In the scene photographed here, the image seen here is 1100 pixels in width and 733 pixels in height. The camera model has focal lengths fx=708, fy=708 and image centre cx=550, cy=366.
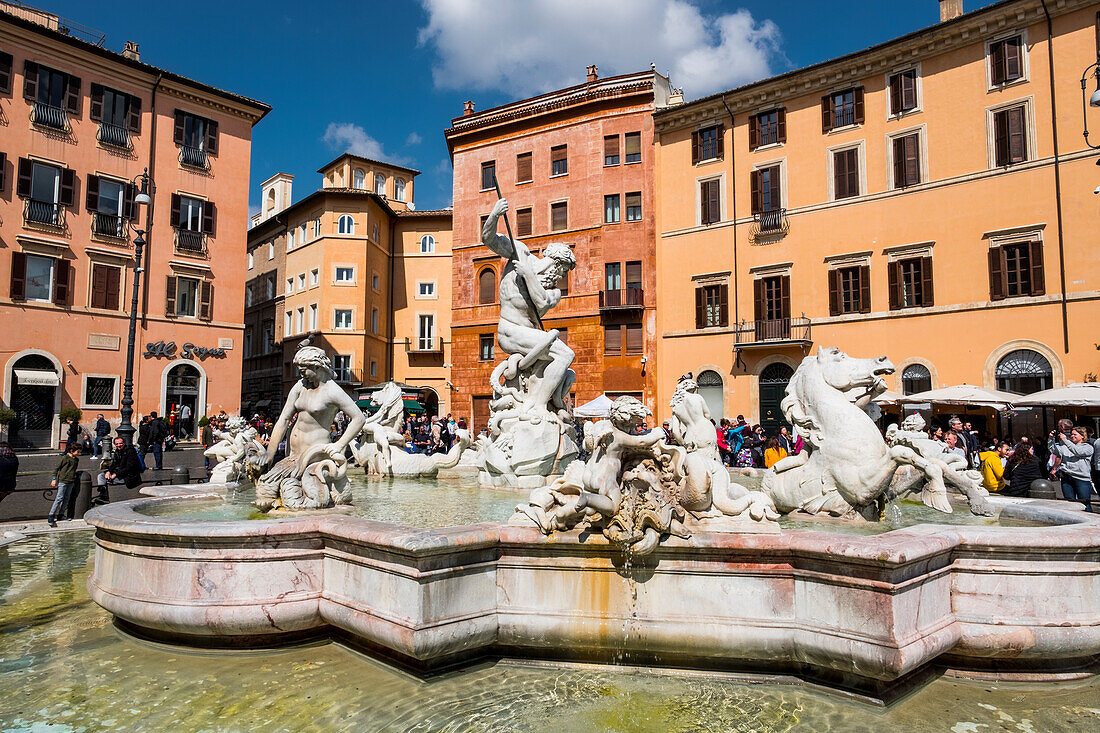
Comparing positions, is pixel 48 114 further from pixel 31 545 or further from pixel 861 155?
pixel 861 155

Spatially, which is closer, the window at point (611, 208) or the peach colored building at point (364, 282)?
the window at point (611, 208)

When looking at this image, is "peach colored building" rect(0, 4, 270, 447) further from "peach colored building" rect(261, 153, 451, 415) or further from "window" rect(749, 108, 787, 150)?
"window" rect(749, 108, 787, 150)

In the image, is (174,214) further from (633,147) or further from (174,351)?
(633,147)

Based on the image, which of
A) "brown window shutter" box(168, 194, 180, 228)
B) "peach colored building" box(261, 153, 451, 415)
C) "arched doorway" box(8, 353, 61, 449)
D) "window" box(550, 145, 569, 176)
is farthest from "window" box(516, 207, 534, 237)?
"arched doorway" box(8, 353, 61, 449)

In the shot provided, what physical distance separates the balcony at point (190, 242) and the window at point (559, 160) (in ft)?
55.8

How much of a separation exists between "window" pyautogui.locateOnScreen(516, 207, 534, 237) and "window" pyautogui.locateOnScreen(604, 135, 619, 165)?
16.3 feet

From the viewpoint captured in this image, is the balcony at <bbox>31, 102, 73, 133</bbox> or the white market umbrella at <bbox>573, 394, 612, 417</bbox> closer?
the white market umbrella at <bbox>573, 394, 612, 417</bbox>

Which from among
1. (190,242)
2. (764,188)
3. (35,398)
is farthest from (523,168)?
(35,398)

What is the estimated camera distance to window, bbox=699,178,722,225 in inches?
1246

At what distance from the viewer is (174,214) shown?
1224 inches

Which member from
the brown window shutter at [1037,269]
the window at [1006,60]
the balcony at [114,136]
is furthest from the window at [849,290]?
the balcony at [114,136]

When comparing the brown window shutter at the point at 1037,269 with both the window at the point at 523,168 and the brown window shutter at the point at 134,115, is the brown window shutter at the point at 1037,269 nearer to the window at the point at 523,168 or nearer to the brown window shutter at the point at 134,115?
the window at the point at 523,168

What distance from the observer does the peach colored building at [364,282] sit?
43875 mm

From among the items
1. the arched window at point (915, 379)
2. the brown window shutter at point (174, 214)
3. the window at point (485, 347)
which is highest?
the brown window shutter at point (174, 214)
